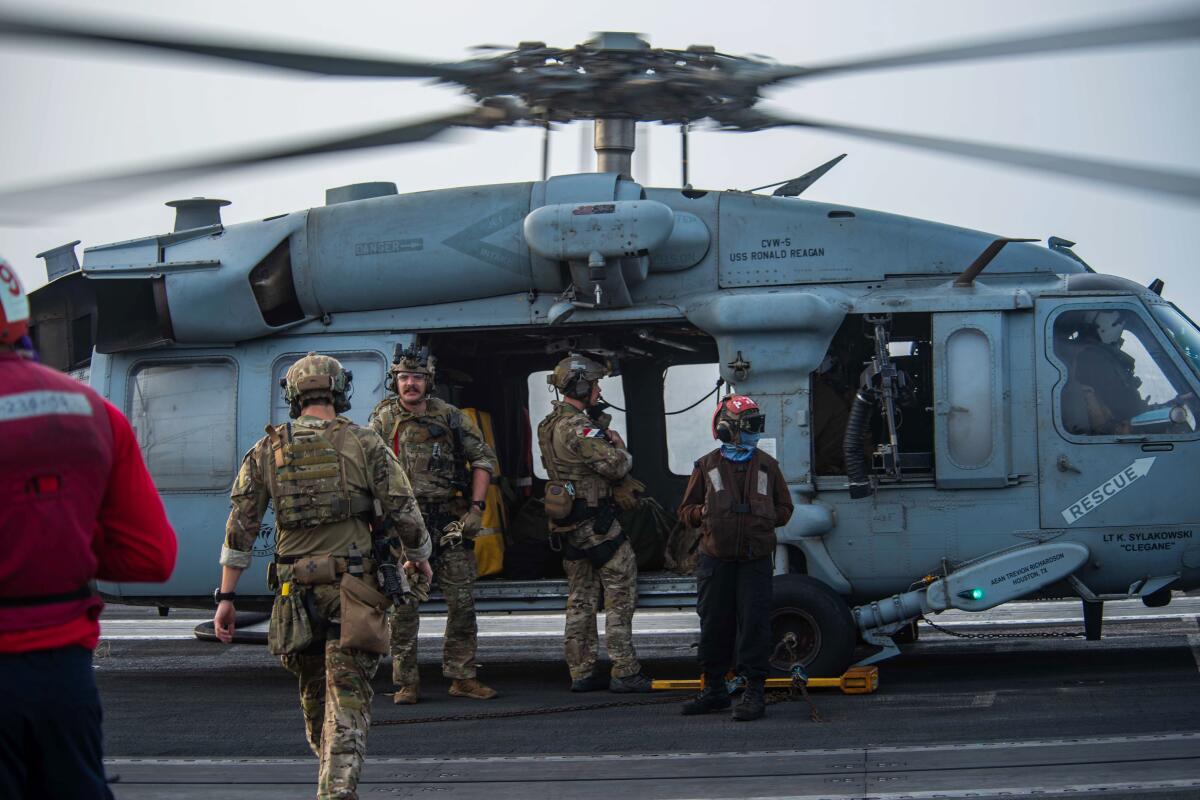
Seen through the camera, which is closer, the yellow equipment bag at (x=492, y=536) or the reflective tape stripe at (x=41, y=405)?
the reflective tape stripe at (x=41, y=405)

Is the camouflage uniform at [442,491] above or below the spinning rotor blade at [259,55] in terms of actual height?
below

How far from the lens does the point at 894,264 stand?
32.0 ft

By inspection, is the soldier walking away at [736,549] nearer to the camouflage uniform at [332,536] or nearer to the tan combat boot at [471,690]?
the tan combat boot at [471,690]

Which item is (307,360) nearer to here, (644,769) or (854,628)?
(644,769)

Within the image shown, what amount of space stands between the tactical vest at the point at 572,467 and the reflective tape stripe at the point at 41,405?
573cm

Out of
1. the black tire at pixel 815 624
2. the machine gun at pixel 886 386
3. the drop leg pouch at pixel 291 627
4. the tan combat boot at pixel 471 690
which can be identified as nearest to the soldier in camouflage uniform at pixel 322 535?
the drop leg pouch at pixel 291 627

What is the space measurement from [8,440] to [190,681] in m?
7.43

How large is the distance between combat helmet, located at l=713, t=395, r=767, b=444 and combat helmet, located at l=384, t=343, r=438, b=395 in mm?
2021

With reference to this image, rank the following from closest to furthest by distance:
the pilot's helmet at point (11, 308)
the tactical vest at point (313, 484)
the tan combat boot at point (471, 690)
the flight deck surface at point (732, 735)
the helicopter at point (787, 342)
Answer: the pilot's helmet at point (11, 308)
the tactical vest at point (313, 484)
the flight deck surface at point (732, 735)
the helicopter at point (787, 342)
the tan combat boot at point (471, 690)

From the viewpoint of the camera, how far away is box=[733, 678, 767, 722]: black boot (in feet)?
27.2

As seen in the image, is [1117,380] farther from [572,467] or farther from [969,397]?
[572,467]

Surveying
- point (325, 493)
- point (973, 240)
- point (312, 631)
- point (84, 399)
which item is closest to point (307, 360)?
point (325, 493)

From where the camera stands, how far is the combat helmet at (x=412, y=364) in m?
9.24

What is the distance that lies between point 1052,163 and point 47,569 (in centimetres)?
453
